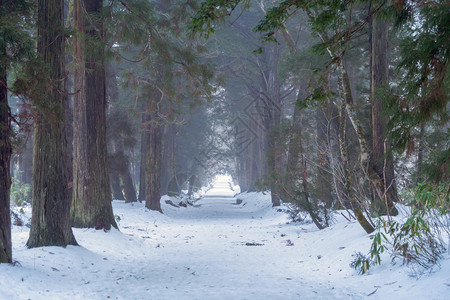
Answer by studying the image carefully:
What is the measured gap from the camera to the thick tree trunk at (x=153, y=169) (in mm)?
20656

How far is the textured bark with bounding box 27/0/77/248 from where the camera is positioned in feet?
25.5

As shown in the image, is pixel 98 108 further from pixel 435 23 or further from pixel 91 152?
pixel 435 23

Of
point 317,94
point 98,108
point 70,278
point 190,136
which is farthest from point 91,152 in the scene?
point 190,136

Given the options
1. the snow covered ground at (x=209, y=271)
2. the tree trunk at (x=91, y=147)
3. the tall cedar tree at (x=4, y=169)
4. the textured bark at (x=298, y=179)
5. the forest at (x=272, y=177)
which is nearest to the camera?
the forest at (x=272, y=177)

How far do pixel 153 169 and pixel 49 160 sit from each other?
13154 mm

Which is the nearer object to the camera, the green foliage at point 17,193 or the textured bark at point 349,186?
the textured bark at point 349,186

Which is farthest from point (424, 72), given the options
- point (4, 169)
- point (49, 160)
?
point (49, 160)

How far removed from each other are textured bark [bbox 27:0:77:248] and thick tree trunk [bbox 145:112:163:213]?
12591 mm

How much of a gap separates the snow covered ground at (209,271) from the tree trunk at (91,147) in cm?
59

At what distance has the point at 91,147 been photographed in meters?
11.3

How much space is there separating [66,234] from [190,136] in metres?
31.5

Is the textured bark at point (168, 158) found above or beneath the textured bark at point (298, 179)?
above

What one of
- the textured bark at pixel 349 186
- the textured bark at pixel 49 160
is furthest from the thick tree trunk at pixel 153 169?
the textured bark at pixel 349 186

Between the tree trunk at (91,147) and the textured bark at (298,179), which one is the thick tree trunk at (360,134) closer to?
the textured bark at (298,179)
